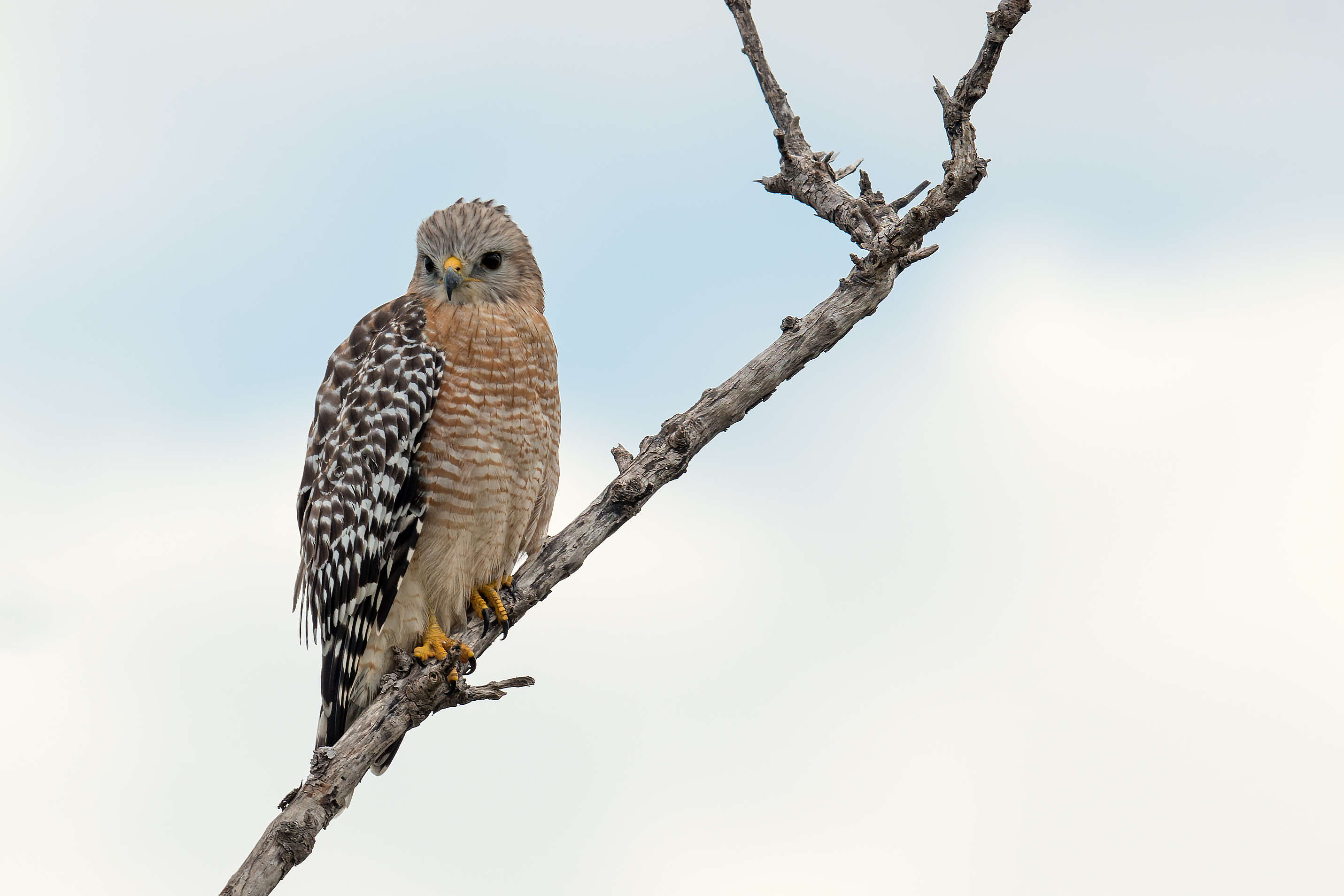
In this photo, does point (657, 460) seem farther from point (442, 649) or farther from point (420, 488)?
point (442, 649)

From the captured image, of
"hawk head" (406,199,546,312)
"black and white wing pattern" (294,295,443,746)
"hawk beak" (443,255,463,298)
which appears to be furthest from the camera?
"hawk head" (406,199,546,312)

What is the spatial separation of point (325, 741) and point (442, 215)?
3.25 meters

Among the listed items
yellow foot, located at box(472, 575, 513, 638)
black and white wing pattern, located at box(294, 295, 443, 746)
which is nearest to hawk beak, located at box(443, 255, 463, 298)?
black and white wing pattern, located at box(294, 295, 443, 746)

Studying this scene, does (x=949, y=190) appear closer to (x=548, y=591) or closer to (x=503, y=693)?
(x=548, y=591)

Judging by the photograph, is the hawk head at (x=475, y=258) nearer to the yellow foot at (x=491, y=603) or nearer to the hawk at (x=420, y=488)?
the hawk at (x=420, y=488)

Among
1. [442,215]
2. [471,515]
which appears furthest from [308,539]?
[442,215]

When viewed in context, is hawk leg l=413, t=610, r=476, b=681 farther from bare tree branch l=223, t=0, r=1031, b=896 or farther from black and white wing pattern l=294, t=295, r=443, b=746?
black and white wing pattern l=294, t=295, r=443, b=746

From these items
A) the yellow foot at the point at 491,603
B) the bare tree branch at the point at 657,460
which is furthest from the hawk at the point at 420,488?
the bare tree branch at the point at 657,460

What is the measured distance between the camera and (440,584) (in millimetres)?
6445

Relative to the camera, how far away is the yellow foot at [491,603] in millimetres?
6477

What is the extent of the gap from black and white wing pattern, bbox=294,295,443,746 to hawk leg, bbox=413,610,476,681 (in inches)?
11.2

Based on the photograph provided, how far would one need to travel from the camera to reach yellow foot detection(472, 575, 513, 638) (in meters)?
6.48

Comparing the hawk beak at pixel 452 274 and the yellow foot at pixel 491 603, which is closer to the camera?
the yellow foot at pixel 491 603

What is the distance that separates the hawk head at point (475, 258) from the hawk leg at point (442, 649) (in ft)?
6.48
